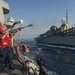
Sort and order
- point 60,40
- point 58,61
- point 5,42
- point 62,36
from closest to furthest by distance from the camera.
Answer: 1. point 5,42
2. point 58,61
3. point 62,36
4. point 60,40

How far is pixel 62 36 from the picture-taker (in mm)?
65875

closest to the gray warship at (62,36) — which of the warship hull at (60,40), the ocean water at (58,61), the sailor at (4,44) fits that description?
the warship hull at (60,40)

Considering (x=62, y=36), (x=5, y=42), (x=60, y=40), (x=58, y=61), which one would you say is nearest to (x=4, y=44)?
(x=5, y=42)

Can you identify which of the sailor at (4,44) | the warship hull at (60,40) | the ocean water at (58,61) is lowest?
the ocean water at (58,61)

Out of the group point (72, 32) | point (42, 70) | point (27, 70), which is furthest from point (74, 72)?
point (72, 32)

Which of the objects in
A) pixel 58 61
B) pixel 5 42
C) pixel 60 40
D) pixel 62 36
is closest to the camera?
pixel 5 42

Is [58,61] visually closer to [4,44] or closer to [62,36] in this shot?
[4,44]

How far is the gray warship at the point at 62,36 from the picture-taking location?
195 feet

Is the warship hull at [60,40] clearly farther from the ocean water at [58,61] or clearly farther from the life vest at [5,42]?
the life vest at [5,42]

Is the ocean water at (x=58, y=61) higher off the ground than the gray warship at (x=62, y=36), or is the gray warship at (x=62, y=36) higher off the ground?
the gray warship at (x=62, y=36)

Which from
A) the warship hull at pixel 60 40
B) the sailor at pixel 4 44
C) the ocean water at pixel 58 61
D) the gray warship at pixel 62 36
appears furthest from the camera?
the gray warship at pixel 62 36

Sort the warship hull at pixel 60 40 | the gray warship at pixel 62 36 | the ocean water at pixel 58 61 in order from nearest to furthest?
1. the ocean water at pixel 58 61
2. the warship hull at pixel 60 40
3. the gray warship at pixel 62 36

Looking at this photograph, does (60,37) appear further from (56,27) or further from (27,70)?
(27,70)

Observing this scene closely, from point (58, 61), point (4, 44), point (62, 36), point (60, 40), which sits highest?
point (62, 36)
